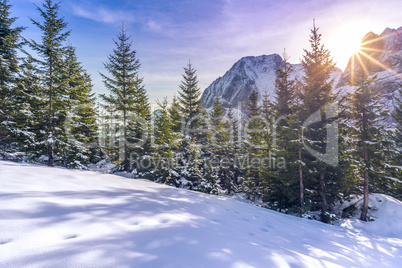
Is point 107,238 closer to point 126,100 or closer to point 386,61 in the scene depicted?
point 126,100

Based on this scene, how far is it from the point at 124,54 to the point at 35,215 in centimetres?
1878

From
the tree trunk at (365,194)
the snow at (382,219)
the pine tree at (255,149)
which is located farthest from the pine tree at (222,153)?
the tree trunk at (365,194)

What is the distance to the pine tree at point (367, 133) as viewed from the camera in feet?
39.3

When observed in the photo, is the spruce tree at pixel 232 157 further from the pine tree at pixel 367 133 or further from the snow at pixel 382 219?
the snow at pixel 382 219

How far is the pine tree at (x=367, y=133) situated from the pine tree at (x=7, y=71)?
2565cm

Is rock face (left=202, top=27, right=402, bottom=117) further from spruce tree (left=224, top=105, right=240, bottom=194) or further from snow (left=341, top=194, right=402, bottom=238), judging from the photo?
snow (left=341, top=194, right=402, bottom=238)

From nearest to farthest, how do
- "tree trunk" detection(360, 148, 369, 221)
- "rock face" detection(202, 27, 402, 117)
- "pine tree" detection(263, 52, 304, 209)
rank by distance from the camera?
"tree trunk" detection(360, 148, 369, 221), "pine tree" detection(263, 52, 304, 209), "rock face" detection(202, 27, 402, 117)

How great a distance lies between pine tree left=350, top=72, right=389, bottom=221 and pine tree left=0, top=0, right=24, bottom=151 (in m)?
25.7

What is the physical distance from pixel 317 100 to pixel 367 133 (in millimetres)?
4160

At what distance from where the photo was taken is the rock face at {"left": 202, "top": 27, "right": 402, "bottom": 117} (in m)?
54.7

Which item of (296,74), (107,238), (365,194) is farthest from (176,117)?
(296,74)

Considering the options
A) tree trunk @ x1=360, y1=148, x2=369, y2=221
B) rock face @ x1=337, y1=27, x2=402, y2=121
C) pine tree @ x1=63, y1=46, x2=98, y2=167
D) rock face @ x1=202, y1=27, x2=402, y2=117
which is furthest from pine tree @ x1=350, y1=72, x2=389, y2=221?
rock face @ x1=337, y1=27, x2=402, y2=121

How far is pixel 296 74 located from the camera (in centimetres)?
3997

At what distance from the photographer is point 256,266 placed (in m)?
2.27
